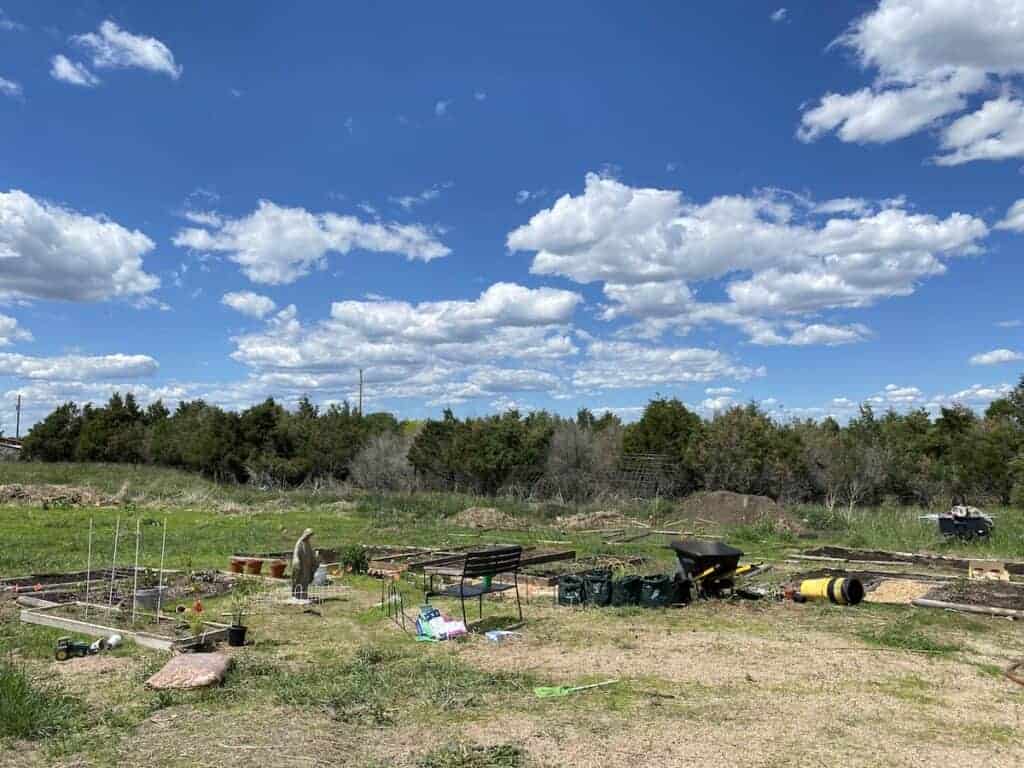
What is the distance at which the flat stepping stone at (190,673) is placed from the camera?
6176 millimetres

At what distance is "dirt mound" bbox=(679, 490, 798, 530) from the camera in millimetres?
24453

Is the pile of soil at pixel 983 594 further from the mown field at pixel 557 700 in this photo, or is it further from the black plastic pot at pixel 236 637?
the black plastic pot at pixel 236 637

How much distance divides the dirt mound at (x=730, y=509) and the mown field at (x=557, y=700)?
1457cm

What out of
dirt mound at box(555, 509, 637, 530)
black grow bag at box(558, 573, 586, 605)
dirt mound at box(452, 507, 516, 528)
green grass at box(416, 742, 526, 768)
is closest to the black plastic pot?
green grass at box(416, 742, 526, 768)

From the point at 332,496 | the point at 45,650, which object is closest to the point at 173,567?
the point at 45,650

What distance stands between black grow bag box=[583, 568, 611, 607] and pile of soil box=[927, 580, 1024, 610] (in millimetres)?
4445

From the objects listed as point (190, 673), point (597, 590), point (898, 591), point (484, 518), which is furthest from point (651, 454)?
point (190, 673)

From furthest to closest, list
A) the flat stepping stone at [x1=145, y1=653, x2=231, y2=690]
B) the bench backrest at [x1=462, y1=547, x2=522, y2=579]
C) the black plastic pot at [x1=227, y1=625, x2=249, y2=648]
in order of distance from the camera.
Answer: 1. the bench backrest at [x1=462, y1=547, x2=522, y2=579]
2. the black plastic pot at [x1=227, y1=625, x2=249, y2=648]
3. the flat stepping stone at [x1=145, y1=653, x2=231, y2=690]

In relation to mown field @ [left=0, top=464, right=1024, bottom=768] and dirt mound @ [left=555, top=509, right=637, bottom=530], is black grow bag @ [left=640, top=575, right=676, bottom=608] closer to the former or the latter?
mown field @ [left=0, top=464, right=1024, bottom=768]

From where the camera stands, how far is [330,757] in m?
4.77

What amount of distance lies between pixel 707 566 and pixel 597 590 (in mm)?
1549

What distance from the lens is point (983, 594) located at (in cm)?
1094

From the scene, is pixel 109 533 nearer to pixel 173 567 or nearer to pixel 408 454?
pixel 173 567

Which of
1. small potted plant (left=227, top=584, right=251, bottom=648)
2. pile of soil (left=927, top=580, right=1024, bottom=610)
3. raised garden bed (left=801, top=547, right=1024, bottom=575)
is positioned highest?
small potted plant (left=227, top=584, right=251, bottom=648)
